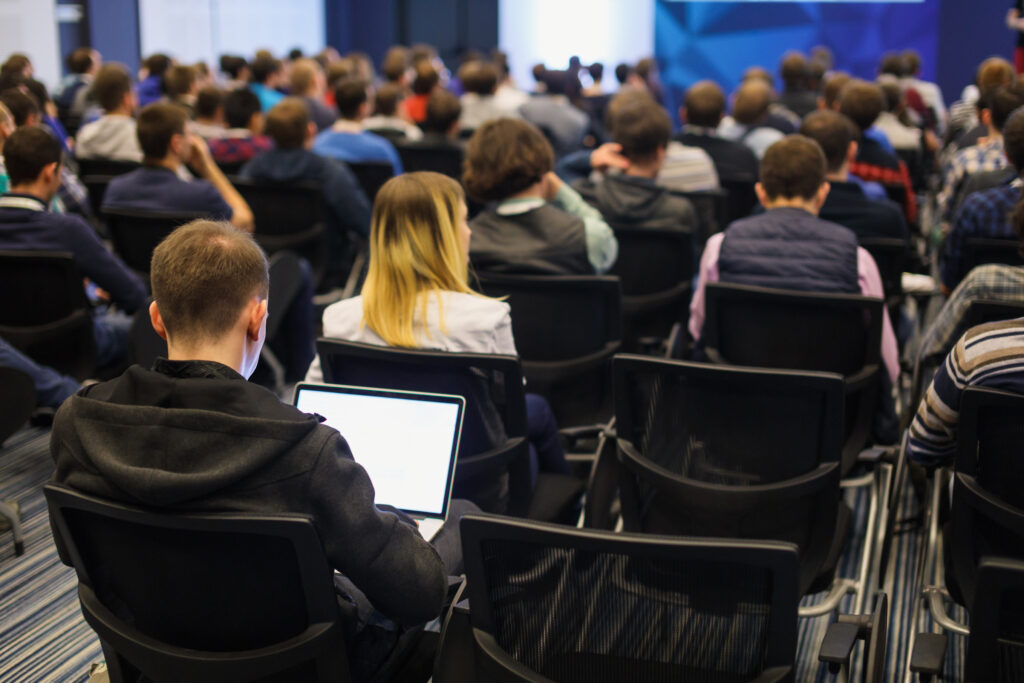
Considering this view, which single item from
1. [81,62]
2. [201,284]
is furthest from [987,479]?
[81,62]

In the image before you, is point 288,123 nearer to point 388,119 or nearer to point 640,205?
point 640,205

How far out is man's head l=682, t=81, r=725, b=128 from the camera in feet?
19.3

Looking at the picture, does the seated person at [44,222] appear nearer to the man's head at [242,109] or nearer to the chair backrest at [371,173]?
the chair backrest at [371,173]

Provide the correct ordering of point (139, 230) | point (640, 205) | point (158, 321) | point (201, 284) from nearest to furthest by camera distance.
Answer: point (201, 284)
point (158, 321)
point (640, 205)
point (139, 230)

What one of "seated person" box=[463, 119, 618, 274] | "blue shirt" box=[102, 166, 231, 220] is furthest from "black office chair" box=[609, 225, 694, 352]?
"blue shirt" box=[102, 166, 231, 220]

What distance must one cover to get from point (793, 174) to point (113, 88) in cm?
447

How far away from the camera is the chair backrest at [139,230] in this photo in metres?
4.32

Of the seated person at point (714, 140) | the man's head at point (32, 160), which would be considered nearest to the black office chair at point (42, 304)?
Answer: the man's head at point (32, 160)

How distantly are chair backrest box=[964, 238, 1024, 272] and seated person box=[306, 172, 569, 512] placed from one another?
188 centimetres

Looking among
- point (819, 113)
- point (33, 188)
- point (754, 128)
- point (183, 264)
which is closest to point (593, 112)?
point (754, 128)

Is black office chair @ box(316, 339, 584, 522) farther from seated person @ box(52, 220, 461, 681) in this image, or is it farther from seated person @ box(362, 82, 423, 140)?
seated person @ box(362, 82, 423, 140)

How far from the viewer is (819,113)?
13.8 ft

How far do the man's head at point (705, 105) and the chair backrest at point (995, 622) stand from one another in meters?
4.76

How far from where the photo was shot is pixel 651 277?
4066 millimetres
